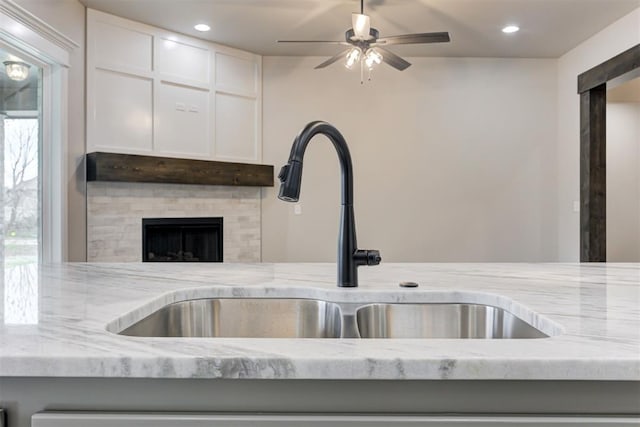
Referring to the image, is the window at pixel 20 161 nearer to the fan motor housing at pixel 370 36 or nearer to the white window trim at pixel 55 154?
the white window trim at pixel 55 154

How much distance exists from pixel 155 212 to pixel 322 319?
3.54 metres

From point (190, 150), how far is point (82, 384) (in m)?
4.22

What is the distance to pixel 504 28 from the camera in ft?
14.3

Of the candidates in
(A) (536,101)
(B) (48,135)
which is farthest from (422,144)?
(B) (48,135)

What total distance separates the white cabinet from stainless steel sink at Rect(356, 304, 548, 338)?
3.60 m

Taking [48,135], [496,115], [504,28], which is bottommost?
[48,135]

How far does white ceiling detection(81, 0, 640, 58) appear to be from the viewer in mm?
3852

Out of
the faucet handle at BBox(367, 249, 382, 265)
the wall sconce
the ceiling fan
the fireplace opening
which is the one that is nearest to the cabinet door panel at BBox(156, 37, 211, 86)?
the wall sconce

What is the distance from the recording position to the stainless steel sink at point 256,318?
3.68 feet

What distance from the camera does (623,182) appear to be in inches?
221

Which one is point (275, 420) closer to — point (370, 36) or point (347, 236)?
point (347, 236)

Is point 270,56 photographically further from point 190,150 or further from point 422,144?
point 422,144

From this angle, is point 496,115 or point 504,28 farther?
point 496,115

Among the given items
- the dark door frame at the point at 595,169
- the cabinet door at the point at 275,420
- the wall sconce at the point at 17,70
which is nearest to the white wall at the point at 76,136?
the wall sconce at the point at 17,70
